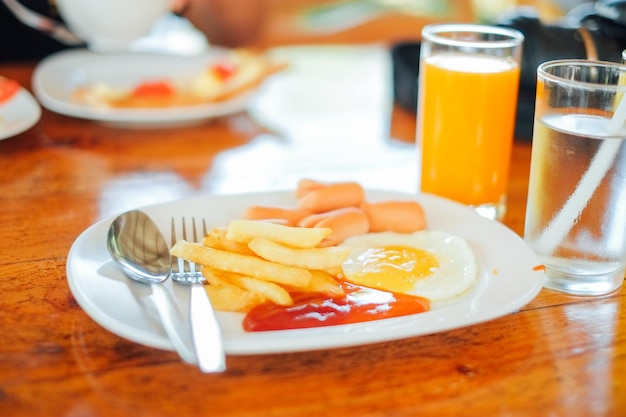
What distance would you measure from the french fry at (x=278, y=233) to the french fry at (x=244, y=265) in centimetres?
3

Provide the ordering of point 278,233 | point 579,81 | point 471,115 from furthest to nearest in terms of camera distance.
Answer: point 471,115, point 579,81, point 278,233

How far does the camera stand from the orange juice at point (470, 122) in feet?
4.42

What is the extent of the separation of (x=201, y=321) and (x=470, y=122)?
0.71 metres

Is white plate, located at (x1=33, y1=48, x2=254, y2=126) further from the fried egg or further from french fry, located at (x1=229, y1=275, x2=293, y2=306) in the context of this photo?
french fry, located at (x1=229, y1=275, x2=293, y2=306)

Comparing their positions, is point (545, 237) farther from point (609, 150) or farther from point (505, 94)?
point (505, 94)

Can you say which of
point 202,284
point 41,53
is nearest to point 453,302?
point 202,284

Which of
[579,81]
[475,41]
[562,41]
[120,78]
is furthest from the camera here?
[120,78]

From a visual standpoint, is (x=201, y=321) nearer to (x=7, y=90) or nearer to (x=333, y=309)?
(x=333, y=309)

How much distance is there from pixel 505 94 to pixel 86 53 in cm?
137

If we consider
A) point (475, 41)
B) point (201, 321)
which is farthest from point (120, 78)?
point (201, 321)

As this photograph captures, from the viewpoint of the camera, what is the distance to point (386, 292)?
99 cm

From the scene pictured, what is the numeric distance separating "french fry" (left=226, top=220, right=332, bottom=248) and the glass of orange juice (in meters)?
0.49

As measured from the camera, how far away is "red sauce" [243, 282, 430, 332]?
2.97 feet

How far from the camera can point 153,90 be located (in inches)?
76.2
